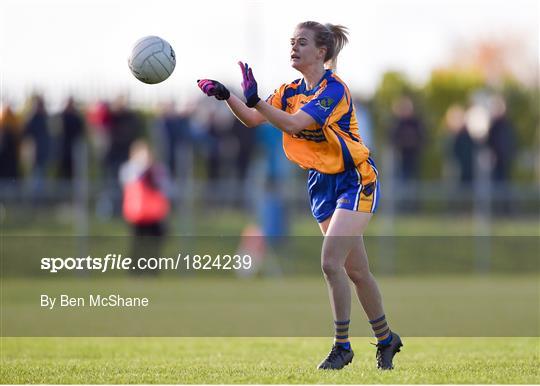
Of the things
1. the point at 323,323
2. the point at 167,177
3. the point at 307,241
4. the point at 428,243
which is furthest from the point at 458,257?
the point at 323,323

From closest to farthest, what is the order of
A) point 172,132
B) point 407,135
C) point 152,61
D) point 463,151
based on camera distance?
point 152,61
point 172,132
point 463,151
point 407,135

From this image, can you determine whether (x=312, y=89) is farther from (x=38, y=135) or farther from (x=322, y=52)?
(x=38, y=135)

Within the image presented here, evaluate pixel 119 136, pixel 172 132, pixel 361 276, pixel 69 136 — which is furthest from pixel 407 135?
pixel 361 276

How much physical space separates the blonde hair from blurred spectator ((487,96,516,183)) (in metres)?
14.9

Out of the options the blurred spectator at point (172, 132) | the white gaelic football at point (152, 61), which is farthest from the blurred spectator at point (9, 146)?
the white gaelic football at point (152, 61)

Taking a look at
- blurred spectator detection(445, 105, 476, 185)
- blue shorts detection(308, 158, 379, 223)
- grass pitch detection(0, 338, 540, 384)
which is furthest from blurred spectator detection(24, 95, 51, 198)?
blue shorts detection(308, 158, 379, 223)

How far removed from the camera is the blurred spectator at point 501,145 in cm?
2264

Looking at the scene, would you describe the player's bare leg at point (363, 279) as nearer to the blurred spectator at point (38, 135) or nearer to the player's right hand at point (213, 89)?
the player's right hand at point (213, 89)

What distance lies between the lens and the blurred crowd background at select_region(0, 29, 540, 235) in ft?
67.0

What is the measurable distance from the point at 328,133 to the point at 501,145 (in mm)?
15544

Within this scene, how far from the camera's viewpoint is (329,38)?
7.88 m

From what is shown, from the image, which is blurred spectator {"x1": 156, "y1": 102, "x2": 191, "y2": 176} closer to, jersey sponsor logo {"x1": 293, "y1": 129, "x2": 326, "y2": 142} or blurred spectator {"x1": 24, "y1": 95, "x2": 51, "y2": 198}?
blurred spectator {"x1": 24, "y1": 95, "x2": 51, "y2": 198}

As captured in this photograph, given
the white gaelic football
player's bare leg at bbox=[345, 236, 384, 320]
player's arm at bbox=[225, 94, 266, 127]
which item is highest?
the white gaelic football

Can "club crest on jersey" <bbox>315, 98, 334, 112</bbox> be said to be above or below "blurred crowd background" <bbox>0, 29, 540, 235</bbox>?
above
